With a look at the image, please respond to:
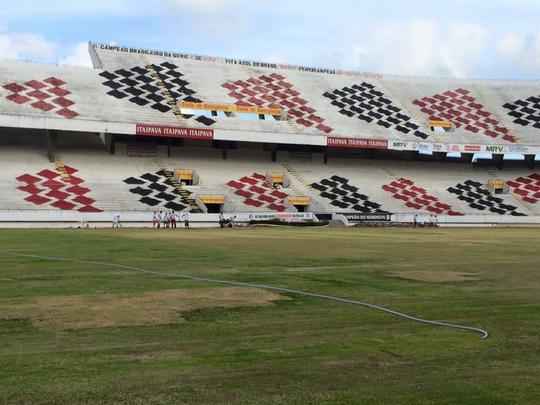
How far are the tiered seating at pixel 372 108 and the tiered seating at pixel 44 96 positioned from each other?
93.8ft

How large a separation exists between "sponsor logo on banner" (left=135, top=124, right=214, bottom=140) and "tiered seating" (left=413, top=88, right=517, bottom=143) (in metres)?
27.9

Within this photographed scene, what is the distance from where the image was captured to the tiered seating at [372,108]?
240 ft

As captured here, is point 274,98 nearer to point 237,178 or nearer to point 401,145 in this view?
point 237,178

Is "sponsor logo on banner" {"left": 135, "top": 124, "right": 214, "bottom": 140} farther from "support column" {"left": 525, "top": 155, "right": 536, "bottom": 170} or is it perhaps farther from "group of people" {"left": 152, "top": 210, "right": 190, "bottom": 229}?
"support column" {"left": 525, "top": 155, "right": 536, "bottom": 170}

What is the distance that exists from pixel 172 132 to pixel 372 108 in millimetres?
25075

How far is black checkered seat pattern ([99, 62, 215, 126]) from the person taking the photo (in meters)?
65.7

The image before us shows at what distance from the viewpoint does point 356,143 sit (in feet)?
223

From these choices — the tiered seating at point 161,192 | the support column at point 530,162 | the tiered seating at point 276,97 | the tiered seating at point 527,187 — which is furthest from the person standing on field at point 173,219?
the support column at point 530,162

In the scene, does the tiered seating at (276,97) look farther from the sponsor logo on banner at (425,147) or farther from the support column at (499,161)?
the support column at (499,161)

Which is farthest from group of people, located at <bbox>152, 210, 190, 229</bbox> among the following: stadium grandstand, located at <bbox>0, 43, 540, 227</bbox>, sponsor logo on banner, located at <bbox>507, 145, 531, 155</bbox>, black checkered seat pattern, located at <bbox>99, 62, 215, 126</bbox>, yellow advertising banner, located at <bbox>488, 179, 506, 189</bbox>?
sponsor logo on banner, located at <bbox>507, 145, 531, 155</bbox>

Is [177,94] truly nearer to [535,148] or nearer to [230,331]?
[535,148]

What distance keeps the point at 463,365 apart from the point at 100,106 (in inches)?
2307

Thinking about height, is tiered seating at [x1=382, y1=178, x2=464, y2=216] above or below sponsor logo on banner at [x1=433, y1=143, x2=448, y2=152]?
below

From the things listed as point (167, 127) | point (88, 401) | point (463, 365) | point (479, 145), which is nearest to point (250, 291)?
point (463, 365)
